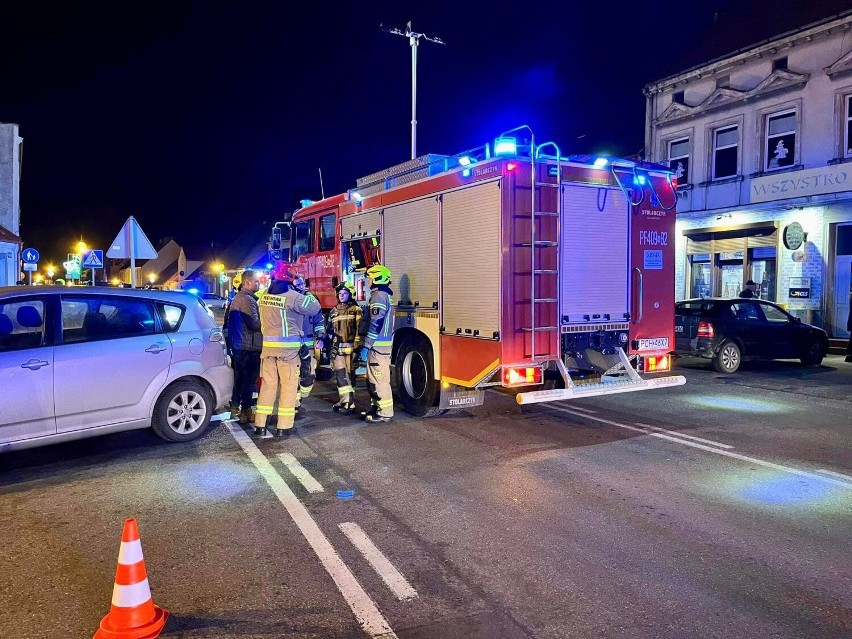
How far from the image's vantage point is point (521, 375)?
6.97 m

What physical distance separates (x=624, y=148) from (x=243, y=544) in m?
23.6

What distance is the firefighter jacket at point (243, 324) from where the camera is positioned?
797 cm

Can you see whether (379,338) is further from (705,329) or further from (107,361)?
(705,329)

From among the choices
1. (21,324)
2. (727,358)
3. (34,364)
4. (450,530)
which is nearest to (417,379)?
(450,530)

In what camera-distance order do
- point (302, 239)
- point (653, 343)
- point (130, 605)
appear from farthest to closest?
point (302, 239), point (653, 343), point (130, 605)

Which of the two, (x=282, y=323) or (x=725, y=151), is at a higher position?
(x=725, y=151)

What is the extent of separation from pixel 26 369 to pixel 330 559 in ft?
11.1

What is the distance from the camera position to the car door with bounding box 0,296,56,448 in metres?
5.64

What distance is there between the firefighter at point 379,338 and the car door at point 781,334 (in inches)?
336

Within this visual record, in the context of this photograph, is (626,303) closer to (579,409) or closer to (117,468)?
(579,409)

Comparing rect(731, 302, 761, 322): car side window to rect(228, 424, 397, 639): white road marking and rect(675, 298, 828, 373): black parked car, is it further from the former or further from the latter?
rect(228, 424, 397, 639): white road marking

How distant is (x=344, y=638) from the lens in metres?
3.21

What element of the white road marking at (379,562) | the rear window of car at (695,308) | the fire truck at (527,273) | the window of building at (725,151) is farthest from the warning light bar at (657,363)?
the window of building at (725,151)

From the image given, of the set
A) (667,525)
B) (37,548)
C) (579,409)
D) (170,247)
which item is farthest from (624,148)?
(170,247)
